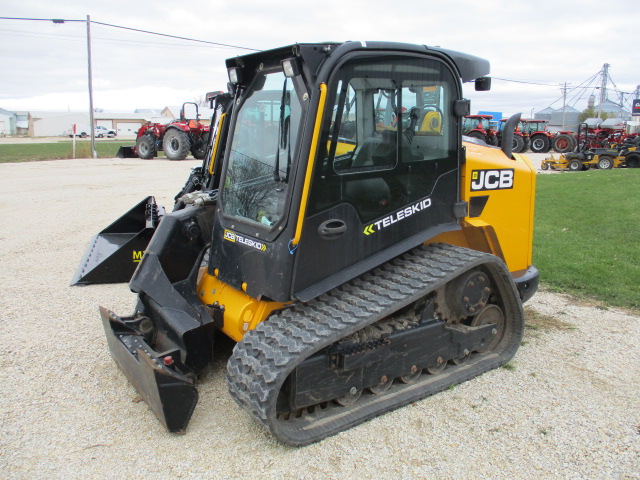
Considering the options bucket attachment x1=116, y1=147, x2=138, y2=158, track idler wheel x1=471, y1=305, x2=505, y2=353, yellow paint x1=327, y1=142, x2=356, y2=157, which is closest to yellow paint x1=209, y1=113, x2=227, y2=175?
yellow paint x1=327, y1=142, x2=356, y2=157

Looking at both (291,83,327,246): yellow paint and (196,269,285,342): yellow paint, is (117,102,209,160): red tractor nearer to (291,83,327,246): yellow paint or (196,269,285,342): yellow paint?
(196,269,285,342): yellow paint

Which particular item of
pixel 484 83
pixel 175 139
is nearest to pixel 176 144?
pixel 175 139

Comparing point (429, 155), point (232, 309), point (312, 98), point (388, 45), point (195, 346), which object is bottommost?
point (195, 346)

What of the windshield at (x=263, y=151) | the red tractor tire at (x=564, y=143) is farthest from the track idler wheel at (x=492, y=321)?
the red tractor tire at (x=564, y=143)

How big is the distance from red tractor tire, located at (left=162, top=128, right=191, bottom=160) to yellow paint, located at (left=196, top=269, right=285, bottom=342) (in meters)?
18.3

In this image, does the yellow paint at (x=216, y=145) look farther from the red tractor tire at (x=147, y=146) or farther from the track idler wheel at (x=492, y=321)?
the red tractor tire at (x=147, y=146)

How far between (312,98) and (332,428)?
77.3 inches

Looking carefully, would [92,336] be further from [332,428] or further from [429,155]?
[429,155]

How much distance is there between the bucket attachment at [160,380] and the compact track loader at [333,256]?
0.01 metres

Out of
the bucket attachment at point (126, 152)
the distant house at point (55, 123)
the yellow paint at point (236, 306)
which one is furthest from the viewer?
the distant house at point (55, 123)

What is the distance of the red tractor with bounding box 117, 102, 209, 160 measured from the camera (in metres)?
21.4

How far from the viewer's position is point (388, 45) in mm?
3533

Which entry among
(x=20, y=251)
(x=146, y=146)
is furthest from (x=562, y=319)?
(x=146, y=146)

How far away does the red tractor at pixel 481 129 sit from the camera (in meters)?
28.6
